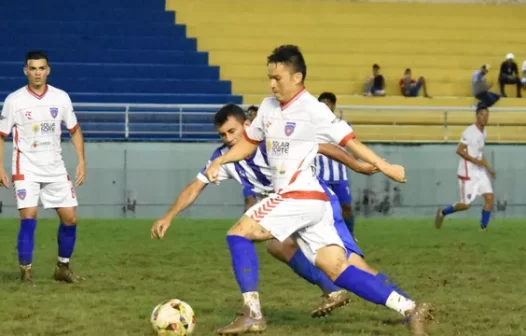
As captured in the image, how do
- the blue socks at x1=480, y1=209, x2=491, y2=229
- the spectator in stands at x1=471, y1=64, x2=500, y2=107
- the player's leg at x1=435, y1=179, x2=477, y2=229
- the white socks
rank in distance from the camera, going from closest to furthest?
the white socks, the blue socks at x1=480, y1=209, x2=491, y2=229, the player's leg at x1=435, y1=179, x2=477, y2=229, the spectator in stands at x1=471, y1=64, x2=500, y2=107

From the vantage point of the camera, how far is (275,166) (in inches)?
309

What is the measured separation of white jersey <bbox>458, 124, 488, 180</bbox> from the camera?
19312 millimetres

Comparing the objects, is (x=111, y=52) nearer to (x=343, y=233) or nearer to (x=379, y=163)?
(x=343, y=233)

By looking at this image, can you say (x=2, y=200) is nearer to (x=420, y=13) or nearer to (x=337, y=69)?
(x=337, y=69)

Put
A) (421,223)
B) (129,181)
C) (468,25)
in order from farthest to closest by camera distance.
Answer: (468,25)
(129,181)
(421,223)

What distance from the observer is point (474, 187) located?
19.6 meters

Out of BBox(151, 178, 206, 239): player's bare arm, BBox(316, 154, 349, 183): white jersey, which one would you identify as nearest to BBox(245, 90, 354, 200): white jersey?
BBox(151, 178, 206, 239): player's bare arm

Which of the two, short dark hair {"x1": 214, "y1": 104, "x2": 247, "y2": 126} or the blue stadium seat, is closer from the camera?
short dark hair {"x1": 214, "y1": 104, "x2": 247, "y2": 126}

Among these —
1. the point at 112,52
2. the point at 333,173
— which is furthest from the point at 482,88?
the point at 333,173

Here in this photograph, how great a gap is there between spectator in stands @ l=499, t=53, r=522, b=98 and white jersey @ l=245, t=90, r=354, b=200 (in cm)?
2142

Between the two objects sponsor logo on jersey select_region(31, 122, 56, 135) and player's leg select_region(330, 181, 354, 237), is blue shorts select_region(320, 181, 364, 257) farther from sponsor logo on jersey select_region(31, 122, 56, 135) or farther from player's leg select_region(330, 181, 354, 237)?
player's leg select_region(330, 181, 354, 237)

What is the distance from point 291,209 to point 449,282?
13.3ft

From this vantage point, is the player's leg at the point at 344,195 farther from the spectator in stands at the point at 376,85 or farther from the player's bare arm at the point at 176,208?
the spectator in stands at the point at 376,85

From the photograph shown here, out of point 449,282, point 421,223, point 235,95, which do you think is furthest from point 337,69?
point 449,282
